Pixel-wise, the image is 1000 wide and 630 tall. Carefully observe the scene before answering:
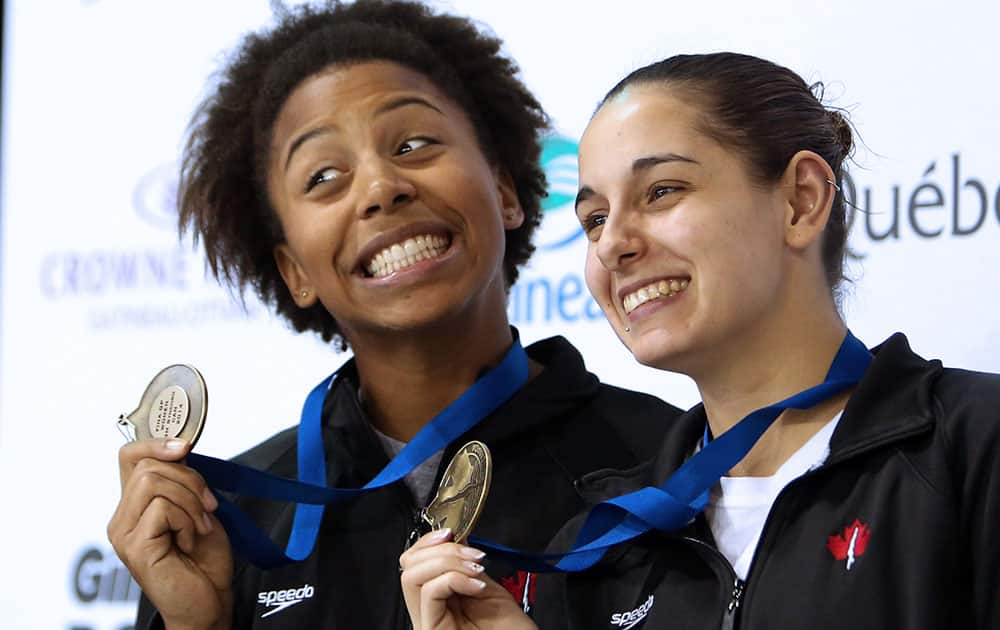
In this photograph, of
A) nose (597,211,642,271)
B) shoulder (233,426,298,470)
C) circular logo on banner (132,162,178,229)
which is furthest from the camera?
circular logo on banner (132,162,178,229)

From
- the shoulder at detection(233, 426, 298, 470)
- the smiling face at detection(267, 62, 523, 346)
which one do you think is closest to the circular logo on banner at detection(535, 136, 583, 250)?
the smiling face at detection(267, 62, 523, 346)

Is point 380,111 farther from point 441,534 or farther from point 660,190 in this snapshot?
point 441,534

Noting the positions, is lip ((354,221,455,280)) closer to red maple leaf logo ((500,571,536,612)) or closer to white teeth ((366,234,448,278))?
white teeth ((366,234,448,278))

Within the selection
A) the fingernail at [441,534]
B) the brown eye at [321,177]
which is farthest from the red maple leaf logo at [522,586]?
the brown eye at [321,177]

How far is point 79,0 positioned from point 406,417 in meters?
1.90

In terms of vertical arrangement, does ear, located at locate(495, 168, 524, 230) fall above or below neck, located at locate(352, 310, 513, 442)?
above

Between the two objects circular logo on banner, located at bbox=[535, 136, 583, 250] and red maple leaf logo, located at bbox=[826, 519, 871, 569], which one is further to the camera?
circular logo on banner, located at bbox=[535, 136, 583, 250]

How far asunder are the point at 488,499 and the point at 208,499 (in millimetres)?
406

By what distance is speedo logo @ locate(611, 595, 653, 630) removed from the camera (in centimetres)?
150

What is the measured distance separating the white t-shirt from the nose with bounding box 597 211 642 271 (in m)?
0.29

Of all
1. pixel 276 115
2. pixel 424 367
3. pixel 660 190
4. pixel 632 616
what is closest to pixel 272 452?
pixel 424 367

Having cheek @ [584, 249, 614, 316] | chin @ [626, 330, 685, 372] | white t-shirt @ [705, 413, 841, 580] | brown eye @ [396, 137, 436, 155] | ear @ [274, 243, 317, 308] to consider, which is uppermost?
brown eye @ [396, 137, 436, 155]

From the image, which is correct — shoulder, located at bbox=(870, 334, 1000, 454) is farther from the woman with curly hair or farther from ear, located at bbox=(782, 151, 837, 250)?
the woman with curly hair

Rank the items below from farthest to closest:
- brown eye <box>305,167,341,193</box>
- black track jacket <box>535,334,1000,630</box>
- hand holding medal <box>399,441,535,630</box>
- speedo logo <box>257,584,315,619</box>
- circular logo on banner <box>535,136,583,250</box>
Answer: circular logo on banner <box>535,136,583,250</box>
brown eye <box>305,167,341,193</box>
speedo logo <box>257,584,315,619</box>
hand holding medal <box>399,441,535,630</box>
black track jacket <box>535,334,1000,630</box>
